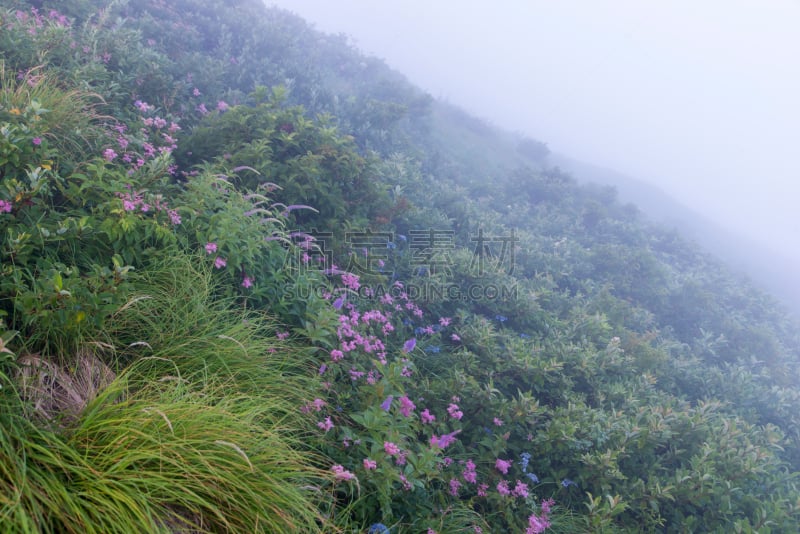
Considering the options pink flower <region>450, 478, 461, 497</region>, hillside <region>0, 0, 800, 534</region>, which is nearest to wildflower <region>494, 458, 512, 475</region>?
hillside <region>0, 0, 800, 534</region>

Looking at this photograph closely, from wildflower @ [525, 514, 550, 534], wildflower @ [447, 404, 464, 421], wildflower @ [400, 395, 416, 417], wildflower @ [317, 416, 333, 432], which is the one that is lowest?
wildflower @ [525, 514, 550, 534]

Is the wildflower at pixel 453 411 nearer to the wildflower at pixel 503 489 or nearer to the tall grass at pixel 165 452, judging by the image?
the wildflower at pixel 503 489

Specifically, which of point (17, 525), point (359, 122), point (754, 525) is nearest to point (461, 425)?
point (754, 525)

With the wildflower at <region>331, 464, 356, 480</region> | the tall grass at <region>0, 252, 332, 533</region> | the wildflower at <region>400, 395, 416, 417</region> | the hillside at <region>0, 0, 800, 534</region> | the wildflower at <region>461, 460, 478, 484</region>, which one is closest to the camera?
the tall grass at <region>0, 252, 332, 533</region>

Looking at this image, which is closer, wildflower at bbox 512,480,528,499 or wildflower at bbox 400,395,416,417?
wildflower at bbox 400,395,416,417

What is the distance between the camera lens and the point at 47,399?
2.06 metres

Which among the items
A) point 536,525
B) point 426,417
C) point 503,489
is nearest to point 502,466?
point 503,489

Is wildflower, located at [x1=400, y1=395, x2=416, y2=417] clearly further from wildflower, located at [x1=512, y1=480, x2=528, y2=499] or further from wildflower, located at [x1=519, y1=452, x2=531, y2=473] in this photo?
wildflower, located at [x1=519, y1=452, x2=531, y2=473]

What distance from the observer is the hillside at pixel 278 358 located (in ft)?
6.51

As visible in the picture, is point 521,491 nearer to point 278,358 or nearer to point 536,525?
point 536,525

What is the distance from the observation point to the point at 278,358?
308 cm

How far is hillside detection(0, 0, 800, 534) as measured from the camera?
6.51 ft

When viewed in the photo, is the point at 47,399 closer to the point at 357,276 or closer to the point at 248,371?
the point at 248,371

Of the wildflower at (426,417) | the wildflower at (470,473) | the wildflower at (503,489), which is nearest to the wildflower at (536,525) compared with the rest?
the wildflower at (503,489)
